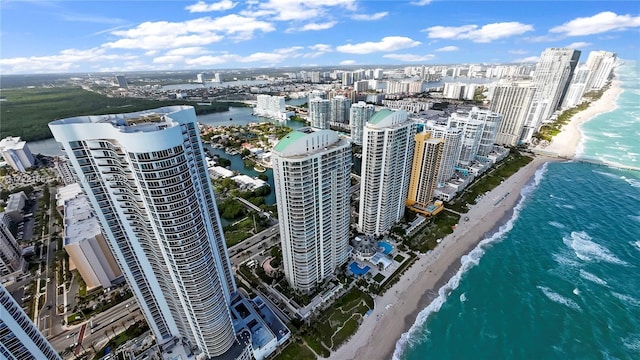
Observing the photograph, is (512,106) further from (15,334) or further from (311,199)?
(15,334)

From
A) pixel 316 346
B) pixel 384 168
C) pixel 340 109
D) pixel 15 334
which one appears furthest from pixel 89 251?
pixel 340 109

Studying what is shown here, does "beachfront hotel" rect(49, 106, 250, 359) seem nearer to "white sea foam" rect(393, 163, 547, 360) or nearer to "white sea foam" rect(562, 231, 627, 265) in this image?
"white sea foam" rect(393, 163, 547, 360)

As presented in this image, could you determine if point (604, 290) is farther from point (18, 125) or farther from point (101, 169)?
point (18, 125)

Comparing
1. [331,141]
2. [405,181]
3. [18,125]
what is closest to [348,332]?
[331,141]

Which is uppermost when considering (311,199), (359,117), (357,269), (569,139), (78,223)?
(311,199)

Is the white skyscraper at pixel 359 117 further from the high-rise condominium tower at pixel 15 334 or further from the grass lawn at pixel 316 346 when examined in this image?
the high-rise condominium tower at pixel 15 334

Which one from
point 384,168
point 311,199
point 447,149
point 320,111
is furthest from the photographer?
point 320,111

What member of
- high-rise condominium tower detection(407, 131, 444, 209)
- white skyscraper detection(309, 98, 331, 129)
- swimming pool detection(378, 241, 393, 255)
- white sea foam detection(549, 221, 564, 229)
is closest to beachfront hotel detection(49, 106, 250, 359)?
swimming pool detection(378, 241, 393, 255)

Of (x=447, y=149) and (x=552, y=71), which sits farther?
(x=552, y=71)
